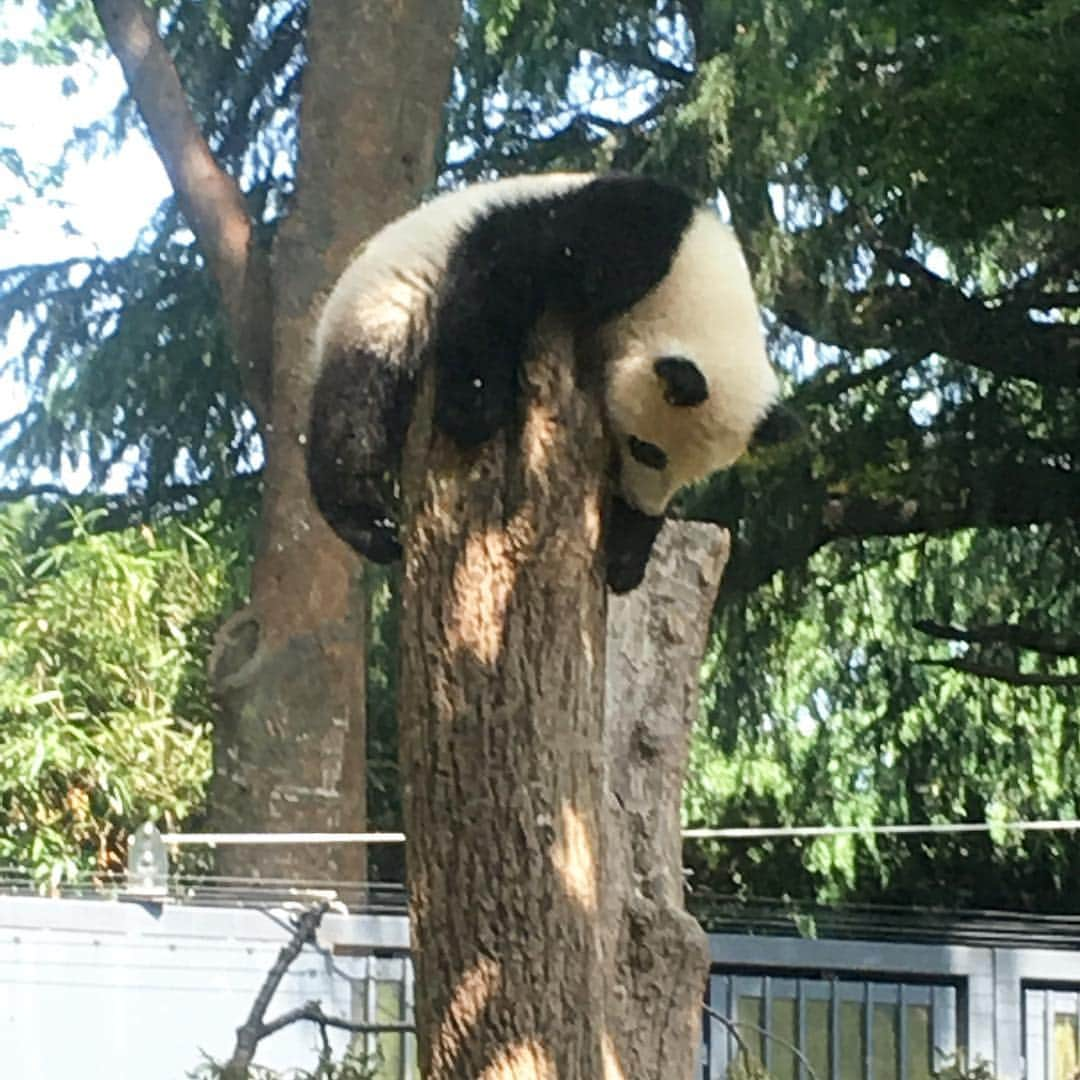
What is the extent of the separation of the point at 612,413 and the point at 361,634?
107 inches

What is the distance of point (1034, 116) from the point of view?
3.74 m

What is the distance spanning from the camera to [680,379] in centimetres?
234

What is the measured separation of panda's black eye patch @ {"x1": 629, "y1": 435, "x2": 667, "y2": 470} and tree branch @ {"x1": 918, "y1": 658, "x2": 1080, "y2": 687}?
280 centimetres

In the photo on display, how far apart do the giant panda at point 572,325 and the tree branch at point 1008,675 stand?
8.32 ft

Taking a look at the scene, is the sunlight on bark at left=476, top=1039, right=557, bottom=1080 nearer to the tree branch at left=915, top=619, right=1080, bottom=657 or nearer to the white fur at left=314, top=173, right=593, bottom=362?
the white fur at left=314, top=173, right=593, bottom=362

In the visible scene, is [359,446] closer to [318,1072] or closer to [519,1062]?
[318,1072]

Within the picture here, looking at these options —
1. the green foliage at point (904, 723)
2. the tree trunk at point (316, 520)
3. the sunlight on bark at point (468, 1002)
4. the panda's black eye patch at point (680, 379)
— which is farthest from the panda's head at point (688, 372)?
the green foliage at point (904, 723)

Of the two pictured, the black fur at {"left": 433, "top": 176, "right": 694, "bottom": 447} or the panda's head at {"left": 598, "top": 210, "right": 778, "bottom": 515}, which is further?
the panda's head at {"left": 598, "top": 210, "right": 778, "bottom": 515}

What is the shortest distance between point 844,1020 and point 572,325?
7.65 ft

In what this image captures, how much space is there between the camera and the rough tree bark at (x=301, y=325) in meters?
4.62

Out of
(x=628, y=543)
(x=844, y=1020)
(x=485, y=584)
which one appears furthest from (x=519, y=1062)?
(x=844, y=1020)

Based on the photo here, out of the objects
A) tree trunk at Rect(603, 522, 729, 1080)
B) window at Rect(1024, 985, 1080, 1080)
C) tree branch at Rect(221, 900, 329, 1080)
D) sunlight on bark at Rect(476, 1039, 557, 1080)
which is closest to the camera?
sunlight on bark at Rect(476, 1039, 557, 1080)

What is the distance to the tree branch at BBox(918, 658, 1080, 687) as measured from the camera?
4957 mm

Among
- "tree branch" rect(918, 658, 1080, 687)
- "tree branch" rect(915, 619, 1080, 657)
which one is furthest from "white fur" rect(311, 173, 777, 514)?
"tree branch" rect(915, 619, 1080, 657)
